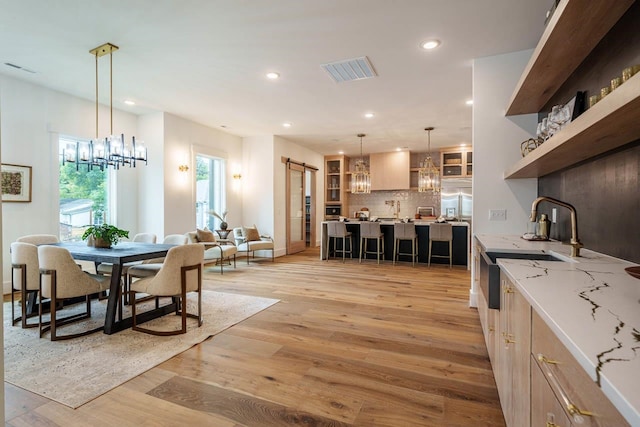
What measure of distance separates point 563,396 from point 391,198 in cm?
945

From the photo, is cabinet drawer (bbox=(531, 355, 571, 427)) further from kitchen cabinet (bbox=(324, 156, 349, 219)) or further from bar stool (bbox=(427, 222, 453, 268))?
kitchen cabinet (bbox=(324, 156, 349, 219))

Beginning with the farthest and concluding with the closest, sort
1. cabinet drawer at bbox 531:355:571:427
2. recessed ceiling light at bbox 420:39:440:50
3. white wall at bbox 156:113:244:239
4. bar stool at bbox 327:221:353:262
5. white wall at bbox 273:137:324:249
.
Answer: white wall at bbox 273:137:324:249 → bar stool at bbox 327:221:353:262 → white wall at bbox 156:113:244:239 → recessed ceiling light at bbox 420:39:440:50 → cabinet drawer at bbox 531:355:571:427

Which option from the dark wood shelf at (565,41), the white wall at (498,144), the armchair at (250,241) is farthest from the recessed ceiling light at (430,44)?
the armchair at (250,241)

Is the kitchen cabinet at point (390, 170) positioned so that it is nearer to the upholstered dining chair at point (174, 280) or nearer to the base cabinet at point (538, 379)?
the upholstered dining chair at point (174, 280)

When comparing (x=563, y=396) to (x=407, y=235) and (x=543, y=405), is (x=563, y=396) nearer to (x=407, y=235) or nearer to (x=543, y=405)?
(x=543, y=405)

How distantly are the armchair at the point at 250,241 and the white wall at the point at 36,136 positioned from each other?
10.3 ft

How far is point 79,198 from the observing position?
17.2 ft

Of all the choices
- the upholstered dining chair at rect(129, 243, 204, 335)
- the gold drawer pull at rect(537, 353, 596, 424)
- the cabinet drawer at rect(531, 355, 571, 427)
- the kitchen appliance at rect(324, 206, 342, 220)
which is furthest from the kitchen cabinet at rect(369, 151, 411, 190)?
the gold drawer pull at rect(537, 353, 596, 424)

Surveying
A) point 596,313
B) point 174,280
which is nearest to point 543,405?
point 596,313

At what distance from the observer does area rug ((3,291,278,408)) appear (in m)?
2.14

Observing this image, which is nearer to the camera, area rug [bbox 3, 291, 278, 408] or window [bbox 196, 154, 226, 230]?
area rug [bbox 3, 291, 278, 408]

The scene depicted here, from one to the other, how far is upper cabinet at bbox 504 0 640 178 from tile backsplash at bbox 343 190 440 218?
6.88 metres

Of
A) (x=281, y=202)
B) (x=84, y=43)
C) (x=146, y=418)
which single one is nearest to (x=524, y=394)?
(x=146, y=418)

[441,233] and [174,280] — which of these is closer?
[174,280]
